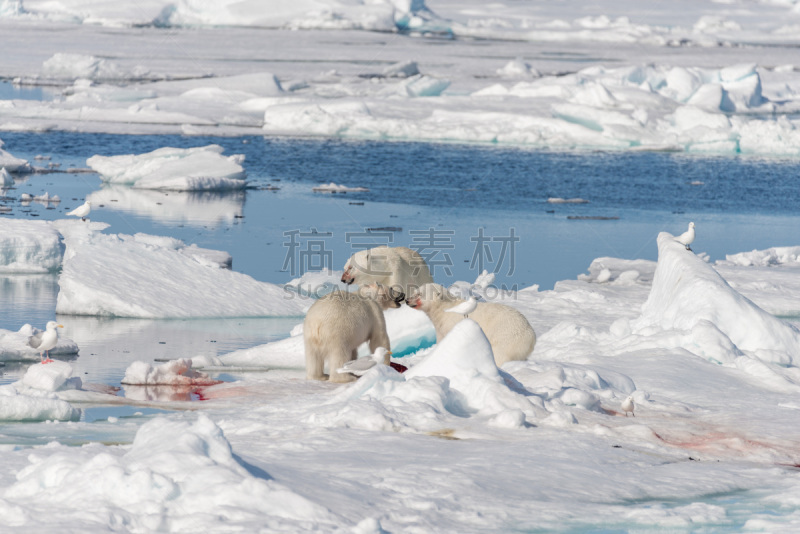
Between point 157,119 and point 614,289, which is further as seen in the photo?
point 157,119

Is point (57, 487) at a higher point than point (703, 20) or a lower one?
lower

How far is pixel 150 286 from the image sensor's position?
386 inches

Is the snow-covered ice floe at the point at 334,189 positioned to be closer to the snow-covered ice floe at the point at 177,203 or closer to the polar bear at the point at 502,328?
the snow-covered ice floe at the point at 177,203

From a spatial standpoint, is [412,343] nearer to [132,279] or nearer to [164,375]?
[164,375]

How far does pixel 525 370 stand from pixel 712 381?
4.46 ft

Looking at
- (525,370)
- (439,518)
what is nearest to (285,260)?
(525,370)

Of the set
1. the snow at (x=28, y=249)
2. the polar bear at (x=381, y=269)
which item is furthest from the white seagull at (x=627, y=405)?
the snow at (x=28, y=249)

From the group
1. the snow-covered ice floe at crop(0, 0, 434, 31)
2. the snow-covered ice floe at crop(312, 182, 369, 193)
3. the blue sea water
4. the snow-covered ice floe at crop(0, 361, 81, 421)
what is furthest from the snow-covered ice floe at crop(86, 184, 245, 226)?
the snow-covered ice floe at crop(0, 0, 434, 31)

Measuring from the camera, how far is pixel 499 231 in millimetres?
15266

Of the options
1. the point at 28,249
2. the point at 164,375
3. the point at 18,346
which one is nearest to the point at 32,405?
the point at 164,375

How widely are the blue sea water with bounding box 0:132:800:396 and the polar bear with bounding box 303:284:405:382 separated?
1465mm

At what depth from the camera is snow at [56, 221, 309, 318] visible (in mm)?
9453

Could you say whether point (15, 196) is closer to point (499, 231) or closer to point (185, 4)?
point (499, 231)

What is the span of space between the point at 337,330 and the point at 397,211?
9929 millimetres
